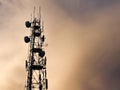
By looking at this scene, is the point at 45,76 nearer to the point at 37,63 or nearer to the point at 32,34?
the point at 37,63

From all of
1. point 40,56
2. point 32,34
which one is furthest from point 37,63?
point 32,34

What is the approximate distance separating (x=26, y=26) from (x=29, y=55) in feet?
18.4

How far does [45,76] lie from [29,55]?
4.76 meters

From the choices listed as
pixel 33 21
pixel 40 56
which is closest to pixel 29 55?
pixel 40 56

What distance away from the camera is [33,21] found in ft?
221

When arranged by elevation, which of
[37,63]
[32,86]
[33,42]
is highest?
[33,42]

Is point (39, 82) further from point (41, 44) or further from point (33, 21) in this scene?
point (33, 21)

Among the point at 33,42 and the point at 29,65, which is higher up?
the point at 33,42

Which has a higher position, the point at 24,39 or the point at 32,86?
the point at 24,39

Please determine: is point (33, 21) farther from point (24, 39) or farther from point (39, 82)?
point (39, 82)

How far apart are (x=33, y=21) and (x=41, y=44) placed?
4.55 metres

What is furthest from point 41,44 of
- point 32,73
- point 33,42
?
point 32,73

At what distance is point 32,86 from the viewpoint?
6362cm

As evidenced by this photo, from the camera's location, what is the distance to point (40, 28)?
219 ft
